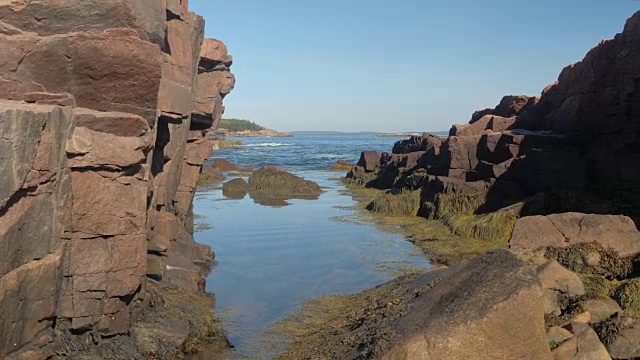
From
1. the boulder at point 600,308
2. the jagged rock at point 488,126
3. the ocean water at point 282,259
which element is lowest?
the ocean water at point 282,259

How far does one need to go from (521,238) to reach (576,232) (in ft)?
4.10

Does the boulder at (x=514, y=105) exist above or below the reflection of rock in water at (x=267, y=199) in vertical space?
above

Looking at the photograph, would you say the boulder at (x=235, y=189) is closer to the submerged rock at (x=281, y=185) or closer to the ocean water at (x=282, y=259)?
the submerged rock at (x=281, y=185)

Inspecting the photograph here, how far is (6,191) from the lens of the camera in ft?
21.8

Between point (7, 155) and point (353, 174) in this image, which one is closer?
point (7, 155)

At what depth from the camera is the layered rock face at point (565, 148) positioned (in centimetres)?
1861

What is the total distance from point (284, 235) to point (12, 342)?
1388 centimetres

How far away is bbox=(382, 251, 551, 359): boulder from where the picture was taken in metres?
6.68

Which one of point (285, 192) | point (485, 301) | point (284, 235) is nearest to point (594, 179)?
point (284, 235)

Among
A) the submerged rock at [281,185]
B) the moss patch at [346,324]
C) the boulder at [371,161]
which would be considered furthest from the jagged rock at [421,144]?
the moss patch at [346,324]

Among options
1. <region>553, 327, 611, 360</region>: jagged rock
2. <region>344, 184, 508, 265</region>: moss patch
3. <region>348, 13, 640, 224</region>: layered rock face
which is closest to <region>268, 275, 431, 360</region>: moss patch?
<region>553, 327, 611, 360</region>: jagged rock

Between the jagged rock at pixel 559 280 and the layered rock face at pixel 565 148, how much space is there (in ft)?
30.1

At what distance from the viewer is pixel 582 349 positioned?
7.42 meters

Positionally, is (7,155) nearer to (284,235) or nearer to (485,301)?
(485,301)
